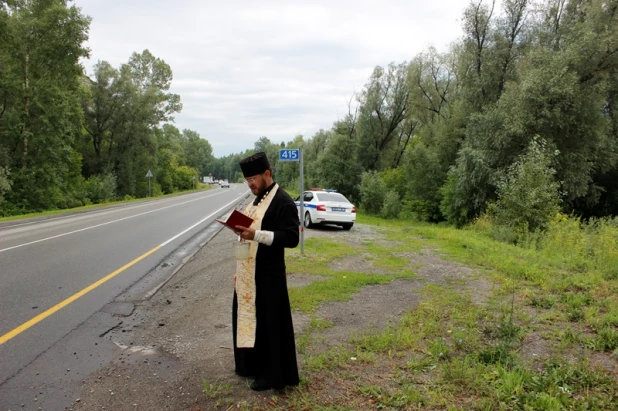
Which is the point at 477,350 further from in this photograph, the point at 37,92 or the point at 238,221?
the point at 37,92

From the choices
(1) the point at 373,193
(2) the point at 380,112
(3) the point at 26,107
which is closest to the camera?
(3) the point at 26,107

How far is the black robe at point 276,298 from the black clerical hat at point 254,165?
0.25m

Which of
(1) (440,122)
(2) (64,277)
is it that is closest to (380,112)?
(1) (440,122)

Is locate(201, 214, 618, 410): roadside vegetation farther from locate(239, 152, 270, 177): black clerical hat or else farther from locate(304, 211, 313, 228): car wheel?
locate(304, 211, 313, 228): car wheel

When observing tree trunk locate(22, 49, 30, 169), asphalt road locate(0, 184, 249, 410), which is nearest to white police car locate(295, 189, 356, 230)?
asphalt road locate(0, 184, 249, 410)

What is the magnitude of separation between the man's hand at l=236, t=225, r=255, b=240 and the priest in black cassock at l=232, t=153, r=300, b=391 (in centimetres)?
16

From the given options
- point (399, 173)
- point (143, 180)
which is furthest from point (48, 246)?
point (143, 180)

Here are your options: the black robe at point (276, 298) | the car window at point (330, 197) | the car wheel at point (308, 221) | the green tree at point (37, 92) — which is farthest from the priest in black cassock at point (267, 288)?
the green tree at point (37, 92)

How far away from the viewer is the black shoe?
327 centimetres

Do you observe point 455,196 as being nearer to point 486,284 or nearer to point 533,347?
point 486,284

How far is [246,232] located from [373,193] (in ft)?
79.6

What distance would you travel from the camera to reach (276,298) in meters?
3.20

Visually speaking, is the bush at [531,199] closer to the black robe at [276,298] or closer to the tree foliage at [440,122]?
the tree foliage at [440,122]

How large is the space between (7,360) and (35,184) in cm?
2726
